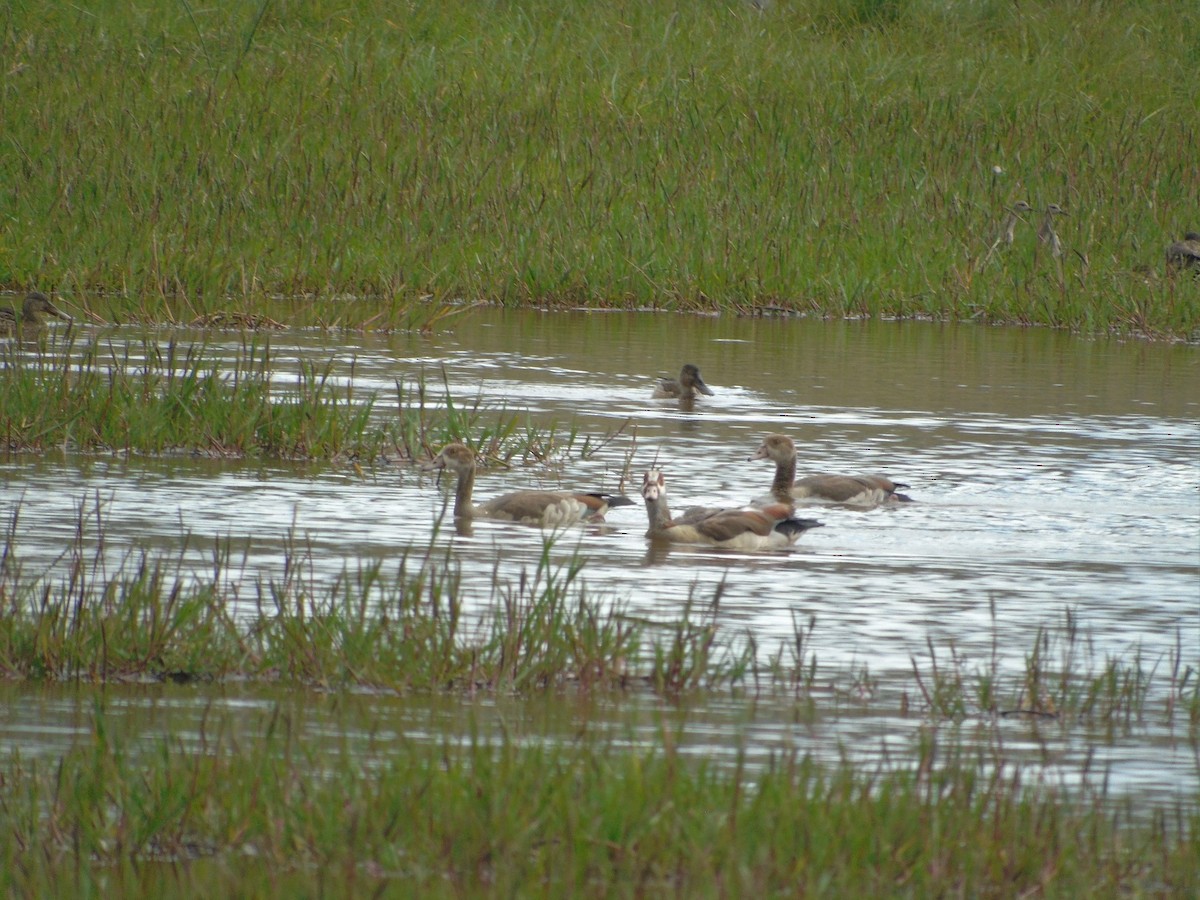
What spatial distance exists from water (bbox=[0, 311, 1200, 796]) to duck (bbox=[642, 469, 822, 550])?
0.13 metres

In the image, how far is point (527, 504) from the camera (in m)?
9.24

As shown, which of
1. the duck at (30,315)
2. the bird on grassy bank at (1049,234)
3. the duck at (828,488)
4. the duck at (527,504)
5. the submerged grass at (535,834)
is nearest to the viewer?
the submerged grass at (535,834)

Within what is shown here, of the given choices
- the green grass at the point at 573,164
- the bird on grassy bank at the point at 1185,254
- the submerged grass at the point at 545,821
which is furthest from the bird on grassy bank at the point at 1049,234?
the submerged grass at the point at 545,821

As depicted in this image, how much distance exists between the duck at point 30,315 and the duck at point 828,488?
20.3 ft

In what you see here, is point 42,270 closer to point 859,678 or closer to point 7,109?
point 7,109

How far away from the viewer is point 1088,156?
22.5 m

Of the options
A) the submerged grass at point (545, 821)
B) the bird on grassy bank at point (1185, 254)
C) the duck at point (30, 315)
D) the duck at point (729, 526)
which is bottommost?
the submerged grass at point (545, 821)

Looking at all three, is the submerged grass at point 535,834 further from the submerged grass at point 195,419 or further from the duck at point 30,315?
the duck at point 30,315

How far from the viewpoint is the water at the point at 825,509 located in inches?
277

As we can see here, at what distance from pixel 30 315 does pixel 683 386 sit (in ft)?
17.0

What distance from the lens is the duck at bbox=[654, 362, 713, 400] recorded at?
13.4 m

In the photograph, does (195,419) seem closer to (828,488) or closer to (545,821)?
(828,488)

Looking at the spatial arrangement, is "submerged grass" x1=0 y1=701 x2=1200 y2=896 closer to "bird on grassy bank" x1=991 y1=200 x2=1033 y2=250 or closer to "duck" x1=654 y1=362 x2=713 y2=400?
"duck" x1=654 y1=362 x2=713 y2=400

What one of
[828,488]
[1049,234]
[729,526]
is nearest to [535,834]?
[729,526]
